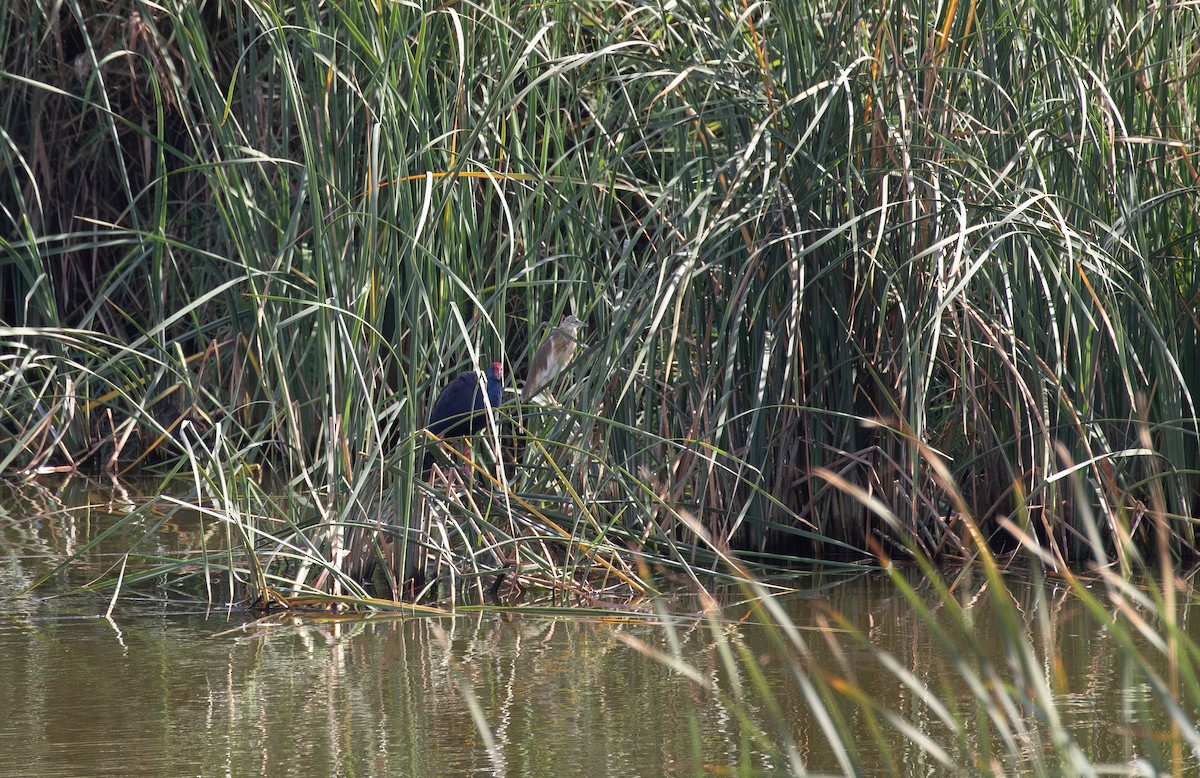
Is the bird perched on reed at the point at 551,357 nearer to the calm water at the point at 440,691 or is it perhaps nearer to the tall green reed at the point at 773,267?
the tall green reed at the point at 773,267

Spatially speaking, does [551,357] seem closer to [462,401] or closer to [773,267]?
[462,401]

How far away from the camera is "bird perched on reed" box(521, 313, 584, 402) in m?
4.24

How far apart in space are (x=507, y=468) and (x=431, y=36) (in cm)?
126

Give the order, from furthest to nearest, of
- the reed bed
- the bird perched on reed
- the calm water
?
1. the bird perched on reed
2. the reed bed
3. the calm water

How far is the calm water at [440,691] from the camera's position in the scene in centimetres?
256

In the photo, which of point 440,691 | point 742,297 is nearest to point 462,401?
point 742,297

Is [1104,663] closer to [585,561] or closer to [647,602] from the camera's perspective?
[647,602]

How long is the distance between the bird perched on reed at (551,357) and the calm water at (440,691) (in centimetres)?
95

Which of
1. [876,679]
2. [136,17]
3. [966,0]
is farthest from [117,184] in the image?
[876,679]

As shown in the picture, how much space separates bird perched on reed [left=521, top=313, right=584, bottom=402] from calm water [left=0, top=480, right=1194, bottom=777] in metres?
0.95

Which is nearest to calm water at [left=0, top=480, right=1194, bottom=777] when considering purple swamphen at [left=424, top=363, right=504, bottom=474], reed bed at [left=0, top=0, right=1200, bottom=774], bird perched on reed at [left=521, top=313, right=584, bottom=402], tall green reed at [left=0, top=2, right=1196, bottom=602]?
reed bed at [left=0, top=0, right=1200, bottom=774]

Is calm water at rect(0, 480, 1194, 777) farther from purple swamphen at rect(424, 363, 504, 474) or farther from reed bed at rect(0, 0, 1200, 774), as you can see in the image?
purple swamphen at rect(424, 363, 504, 474)

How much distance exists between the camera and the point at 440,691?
2.97 meters

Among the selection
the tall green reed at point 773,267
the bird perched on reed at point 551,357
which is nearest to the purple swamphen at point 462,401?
the tall green reed at point 773,267
